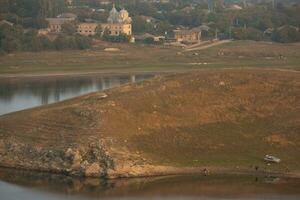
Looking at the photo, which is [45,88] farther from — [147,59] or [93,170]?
[93,170]

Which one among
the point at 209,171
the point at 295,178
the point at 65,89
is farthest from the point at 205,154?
the point at 65,89

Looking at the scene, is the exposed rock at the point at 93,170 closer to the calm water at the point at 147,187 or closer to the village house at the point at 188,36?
the calm water at the point at 147,187

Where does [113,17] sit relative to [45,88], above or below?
above

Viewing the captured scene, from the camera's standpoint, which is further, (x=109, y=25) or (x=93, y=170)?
(x=109, y=25)

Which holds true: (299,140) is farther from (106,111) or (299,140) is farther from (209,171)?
(106,111)

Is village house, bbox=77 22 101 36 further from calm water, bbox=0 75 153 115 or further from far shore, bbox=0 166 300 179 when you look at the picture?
far shore, bbox=0 166 300 179

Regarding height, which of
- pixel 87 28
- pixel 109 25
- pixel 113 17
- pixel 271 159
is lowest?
pixel 87 28

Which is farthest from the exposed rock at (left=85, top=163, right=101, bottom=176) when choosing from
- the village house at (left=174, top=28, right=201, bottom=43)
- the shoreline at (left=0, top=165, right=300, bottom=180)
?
the village house at (left=174, top=28, right=201, bottom=43)

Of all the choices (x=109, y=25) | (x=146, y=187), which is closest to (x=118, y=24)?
(x=109, y=25)
